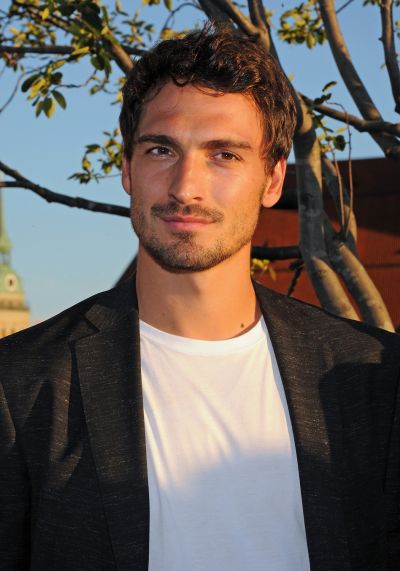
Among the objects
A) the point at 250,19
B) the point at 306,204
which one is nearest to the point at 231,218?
the point at 306,204

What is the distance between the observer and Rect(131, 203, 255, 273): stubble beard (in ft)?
11.2

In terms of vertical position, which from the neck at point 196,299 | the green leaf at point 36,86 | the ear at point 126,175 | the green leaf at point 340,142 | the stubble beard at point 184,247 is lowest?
the neck at point 196,299

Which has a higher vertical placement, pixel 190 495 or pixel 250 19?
pixel 250 19

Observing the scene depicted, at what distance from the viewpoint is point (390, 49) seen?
7.25 m

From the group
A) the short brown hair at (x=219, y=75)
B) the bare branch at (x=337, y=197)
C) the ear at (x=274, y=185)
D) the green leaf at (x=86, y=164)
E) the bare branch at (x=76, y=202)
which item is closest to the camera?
the short brown hair at (x=219, y=75)

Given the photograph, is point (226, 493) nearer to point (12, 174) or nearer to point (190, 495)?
point (190, 495)

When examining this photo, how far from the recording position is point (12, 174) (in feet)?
→ 27.2

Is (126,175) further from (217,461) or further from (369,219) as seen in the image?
(369,219)

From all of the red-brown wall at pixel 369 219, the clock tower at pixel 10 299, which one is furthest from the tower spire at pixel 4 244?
the red-brown wall at pixel 369 219

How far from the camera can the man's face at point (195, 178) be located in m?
3.43

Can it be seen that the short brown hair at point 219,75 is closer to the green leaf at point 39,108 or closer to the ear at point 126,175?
the ear at point 126,175

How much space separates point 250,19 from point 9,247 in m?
169

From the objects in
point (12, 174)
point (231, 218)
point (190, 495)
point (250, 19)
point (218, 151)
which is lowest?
point (190, 495)

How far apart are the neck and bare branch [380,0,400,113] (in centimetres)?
393
